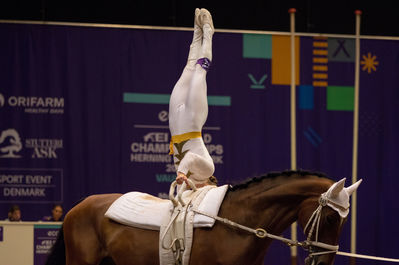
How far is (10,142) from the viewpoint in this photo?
320 inches

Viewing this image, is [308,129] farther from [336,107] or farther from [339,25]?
[339,25]

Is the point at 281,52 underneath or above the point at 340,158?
above

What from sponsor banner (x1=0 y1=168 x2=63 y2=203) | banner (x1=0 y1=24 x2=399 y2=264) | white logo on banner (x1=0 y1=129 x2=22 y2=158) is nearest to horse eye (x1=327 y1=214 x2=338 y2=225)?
banner (x1=0 y1=24 x2=399 y2=264)

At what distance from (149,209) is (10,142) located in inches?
194

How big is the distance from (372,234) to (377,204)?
0.41m

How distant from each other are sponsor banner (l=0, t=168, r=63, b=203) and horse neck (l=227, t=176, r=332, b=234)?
519 cm

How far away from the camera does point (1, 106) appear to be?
321 inches

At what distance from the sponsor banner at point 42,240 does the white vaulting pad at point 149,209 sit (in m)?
3.04

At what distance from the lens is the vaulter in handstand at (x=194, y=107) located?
4020 millimetres

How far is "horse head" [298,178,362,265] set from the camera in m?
3.05

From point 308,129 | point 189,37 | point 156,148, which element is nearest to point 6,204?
point 156,148

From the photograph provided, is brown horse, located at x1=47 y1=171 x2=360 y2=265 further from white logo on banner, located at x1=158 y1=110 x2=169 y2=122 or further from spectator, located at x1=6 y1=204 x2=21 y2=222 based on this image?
white logo on banner, located at x1=158 y1=110 x2=169 y2=122

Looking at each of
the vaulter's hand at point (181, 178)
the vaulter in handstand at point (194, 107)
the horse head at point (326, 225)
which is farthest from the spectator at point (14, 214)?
the horse head at point (326, 225)

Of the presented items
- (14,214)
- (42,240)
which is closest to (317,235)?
(42,240)
